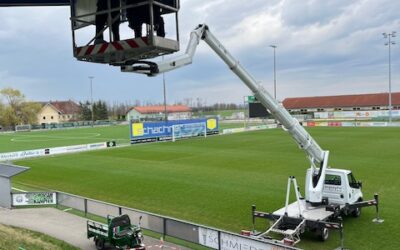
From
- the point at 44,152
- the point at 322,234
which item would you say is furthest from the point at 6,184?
the point at 44,152

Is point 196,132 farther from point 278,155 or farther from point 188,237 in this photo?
point 188,237

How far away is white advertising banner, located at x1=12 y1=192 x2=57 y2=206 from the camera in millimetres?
18531

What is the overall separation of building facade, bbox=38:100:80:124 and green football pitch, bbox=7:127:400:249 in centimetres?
11118

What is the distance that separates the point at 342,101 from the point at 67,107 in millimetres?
105328

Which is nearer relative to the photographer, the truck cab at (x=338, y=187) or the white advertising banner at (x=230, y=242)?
the white advertising banner at (x=230, y=242)

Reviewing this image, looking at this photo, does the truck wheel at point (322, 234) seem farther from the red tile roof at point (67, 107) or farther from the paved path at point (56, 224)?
the red tile roof at point (67, 107)

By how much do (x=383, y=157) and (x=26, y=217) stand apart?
26922 mm

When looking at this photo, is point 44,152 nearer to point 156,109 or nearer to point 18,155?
point 18,155

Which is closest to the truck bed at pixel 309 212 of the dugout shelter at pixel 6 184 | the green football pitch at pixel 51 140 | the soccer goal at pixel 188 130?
the dugout shelter at pixel 6 184

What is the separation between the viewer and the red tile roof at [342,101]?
10944 cm

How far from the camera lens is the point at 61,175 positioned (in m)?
28.8

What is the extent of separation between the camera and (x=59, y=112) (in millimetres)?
152125

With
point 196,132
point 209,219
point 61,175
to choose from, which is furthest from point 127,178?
point 196,132

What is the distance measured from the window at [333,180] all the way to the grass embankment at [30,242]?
31.5 feet
